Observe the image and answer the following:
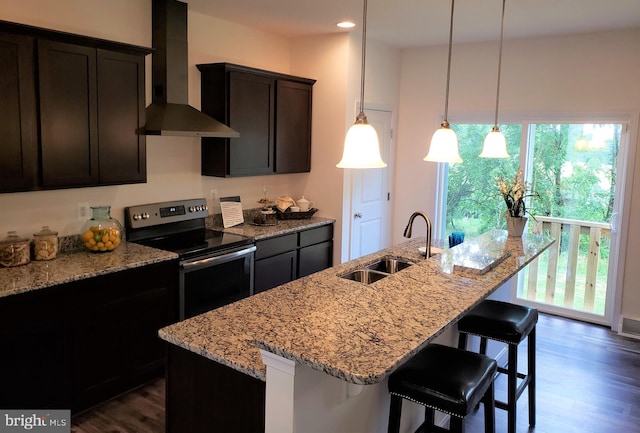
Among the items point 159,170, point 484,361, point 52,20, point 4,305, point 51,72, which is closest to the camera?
point 484,361

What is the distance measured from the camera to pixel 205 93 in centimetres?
429

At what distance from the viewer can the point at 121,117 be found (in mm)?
3342

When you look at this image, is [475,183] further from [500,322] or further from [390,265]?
[500,322]

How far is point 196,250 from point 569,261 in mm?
3638

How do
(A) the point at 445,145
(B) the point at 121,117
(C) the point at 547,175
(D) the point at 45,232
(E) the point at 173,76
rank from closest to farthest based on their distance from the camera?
(A) the point at 445,145
(D) the point at 45,232
(B) the point at 121,117
(E) the point at 173,76
(C) the point at 547,175

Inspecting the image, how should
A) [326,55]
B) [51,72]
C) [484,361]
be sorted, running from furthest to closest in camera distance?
[326,55], [51,72], [484,361]

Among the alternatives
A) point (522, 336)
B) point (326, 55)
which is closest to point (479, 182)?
point (326, 55)

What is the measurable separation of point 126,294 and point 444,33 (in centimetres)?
358

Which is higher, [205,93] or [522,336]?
[205,93]

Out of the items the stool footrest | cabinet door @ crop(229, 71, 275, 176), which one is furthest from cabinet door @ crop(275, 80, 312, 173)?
the stool footrest

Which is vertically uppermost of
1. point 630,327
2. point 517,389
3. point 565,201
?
point 565,201

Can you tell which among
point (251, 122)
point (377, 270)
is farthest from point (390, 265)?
point (251, 122)

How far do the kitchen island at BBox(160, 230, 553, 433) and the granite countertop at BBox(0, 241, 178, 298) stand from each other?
1.07m

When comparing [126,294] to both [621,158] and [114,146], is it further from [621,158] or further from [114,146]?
[621,158]
